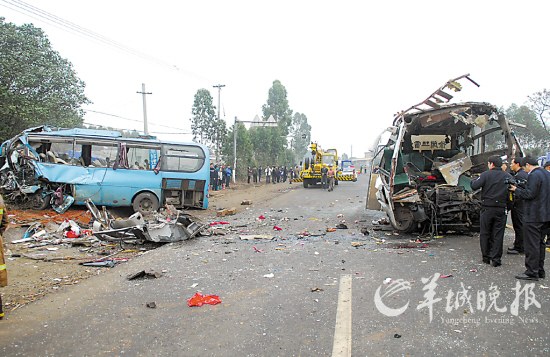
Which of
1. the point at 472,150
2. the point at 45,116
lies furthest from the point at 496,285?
the point at 45,116

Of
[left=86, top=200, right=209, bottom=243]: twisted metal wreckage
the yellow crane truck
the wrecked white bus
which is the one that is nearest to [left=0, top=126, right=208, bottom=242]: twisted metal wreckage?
[left=86, top=200, right=209, bottom=243]: twisted metal wreckage

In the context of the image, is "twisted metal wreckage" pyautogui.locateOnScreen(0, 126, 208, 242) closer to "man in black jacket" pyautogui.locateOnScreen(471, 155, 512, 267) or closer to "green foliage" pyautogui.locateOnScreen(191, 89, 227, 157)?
"man in black jacket" pyautogui.locateOnScreen(471, 155, 512, 267)

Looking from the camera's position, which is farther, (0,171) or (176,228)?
(0,171)

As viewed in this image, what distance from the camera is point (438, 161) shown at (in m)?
9.03

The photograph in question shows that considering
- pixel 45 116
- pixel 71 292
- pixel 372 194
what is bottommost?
pixel 71 292

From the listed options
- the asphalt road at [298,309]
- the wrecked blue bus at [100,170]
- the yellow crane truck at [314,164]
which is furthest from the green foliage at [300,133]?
the asphalt road at [298,309]

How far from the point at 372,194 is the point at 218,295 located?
5585 mm

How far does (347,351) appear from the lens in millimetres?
2904

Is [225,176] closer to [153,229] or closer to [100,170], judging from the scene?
[100,170]

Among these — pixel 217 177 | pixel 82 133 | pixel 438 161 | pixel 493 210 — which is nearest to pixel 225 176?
pixel 217 177

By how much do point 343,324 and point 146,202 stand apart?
9.28 m

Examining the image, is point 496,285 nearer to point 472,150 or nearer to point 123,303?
point 123,303

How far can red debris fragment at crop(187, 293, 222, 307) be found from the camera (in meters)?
4.03

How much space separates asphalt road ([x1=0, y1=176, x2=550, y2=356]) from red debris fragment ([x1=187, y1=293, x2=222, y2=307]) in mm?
67
